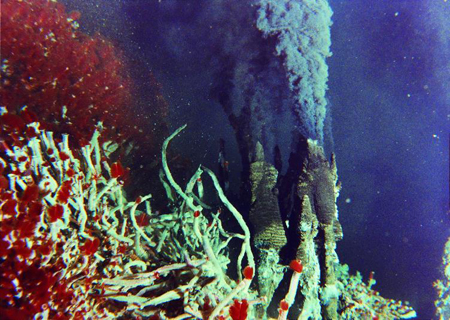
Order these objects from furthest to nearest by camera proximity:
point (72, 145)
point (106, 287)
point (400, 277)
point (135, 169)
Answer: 1. point (400, 277)
2. point (135, 169)
3. point (72, 145)
4. point (106, 287)

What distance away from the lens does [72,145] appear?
395 cm

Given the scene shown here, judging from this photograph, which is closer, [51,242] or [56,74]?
[51,242]

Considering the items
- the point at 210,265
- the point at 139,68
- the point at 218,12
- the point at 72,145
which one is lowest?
the point at 210,265

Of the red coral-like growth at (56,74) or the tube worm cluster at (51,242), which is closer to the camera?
the tube worm cluster at (51,242)

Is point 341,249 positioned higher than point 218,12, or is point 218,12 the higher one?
point 218,12

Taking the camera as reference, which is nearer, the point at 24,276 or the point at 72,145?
the point at 24,276

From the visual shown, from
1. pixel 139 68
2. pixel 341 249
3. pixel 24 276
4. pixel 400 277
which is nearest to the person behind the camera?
pixel 24 276

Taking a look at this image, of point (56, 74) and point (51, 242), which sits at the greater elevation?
point (56, 74)

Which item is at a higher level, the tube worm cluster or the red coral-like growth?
the red coral-like growth

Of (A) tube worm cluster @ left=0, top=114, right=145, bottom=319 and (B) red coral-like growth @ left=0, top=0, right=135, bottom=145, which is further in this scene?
(B) red coral-like growth @ left=0, top=0, right=135, bottom=145

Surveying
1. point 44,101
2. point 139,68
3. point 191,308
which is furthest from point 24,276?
point 139,68

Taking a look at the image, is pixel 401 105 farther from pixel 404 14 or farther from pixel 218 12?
pixel 218 12

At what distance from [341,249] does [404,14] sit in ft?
52.7

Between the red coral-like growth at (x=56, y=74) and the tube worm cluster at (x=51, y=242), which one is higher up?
the red coral-like growth at (x=56, y=74)
